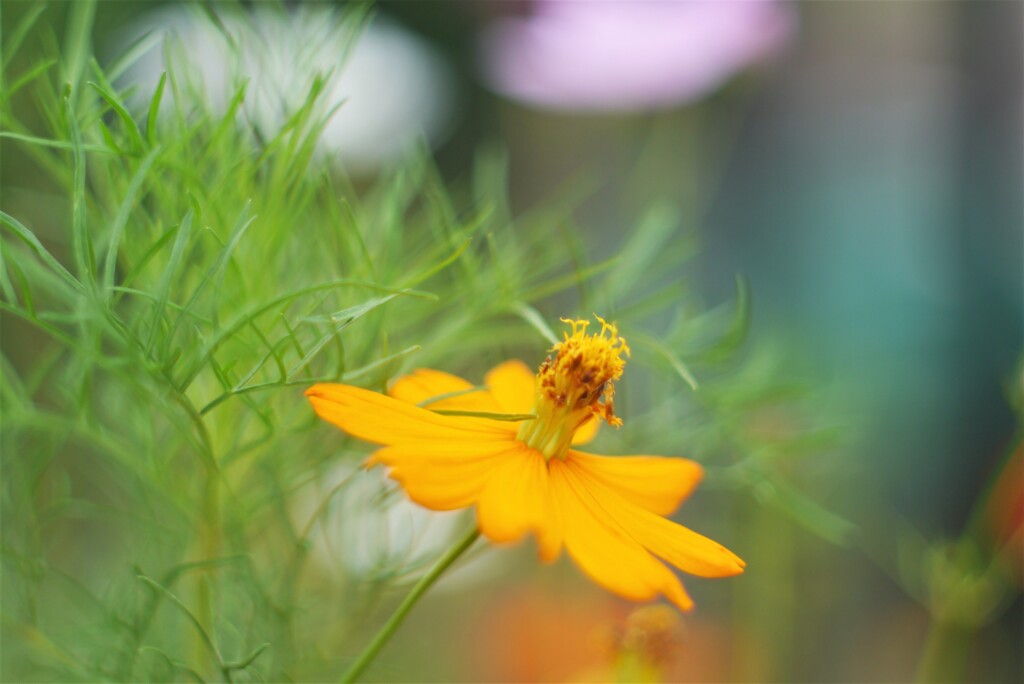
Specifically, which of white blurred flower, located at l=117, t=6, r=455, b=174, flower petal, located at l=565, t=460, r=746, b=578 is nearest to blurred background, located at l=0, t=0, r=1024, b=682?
white blurred flower, located at l=117, t=6, r=455, b=174

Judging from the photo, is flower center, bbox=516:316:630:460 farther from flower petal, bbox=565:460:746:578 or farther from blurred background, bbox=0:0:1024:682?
blurred background, bbox=0:0:1024:682

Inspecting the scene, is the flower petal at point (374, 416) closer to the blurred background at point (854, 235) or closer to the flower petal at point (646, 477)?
the flower petal at point (646, 477)

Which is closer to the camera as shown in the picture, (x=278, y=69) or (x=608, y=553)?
(x=608, y=553)

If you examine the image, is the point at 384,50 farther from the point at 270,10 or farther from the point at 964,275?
the point at 964,275

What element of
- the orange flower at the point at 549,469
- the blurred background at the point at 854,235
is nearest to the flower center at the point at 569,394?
the orange flower at the point at 549,469

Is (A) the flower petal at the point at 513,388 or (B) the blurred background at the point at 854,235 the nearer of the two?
(A) the flower petal at the point at 513,388

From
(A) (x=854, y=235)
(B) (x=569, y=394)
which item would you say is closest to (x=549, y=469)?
(B) (x=569, y=394)

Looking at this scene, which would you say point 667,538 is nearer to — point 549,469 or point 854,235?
point 549,469
